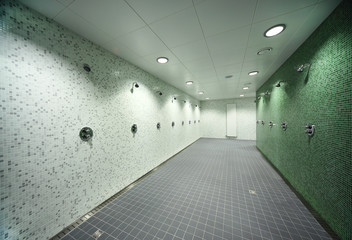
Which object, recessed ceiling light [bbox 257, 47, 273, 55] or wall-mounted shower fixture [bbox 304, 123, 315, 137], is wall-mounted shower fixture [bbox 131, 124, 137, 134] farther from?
wall-mounted shower fixture [bbox 304, 123, 315, 137]

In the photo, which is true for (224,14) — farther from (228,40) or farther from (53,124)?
(53,124)

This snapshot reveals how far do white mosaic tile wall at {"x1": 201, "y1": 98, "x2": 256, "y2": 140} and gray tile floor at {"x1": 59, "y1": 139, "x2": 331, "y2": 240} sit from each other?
493 cm

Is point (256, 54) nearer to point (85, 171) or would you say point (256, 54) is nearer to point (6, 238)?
point (85, 171)

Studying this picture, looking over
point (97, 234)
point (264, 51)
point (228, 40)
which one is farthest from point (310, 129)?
point (97, 234)

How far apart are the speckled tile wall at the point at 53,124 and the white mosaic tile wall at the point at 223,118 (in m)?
6.50

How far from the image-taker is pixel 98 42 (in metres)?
1.69

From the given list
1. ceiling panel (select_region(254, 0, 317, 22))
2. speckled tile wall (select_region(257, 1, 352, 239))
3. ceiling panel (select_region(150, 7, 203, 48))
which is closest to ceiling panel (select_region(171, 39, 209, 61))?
ceiling panel (select_region(150, 7, 203, 48))

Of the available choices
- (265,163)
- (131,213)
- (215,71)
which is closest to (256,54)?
(215,71)

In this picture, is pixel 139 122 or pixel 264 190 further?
pixel 139 122

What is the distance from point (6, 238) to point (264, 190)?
11.2 ft

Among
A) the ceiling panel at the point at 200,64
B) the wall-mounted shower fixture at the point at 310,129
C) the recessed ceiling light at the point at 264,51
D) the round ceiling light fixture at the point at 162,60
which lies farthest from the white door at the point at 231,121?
the round ceiling light fixture at the point at 162,60

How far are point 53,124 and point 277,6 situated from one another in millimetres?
2776

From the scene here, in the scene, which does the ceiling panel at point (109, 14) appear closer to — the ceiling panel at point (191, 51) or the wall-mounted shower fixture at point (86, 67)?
the wall-mounted shower fixture at point (86, 67)

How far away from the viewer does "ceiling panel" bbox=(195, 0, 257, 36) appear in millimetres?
1099
